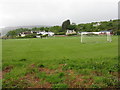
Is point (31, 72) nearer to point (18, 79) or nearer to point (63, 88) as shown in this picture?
point (18, 79)

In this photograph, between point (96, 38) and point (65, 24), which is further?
point (65, 24)

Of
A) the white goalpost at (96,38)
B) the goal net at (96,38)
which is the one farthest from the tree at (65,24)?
the goal net at (96,38)

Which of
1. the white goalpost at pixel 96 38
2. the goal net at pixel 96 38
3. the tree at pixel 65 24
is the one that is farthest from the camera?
the tree at pixel 65 24

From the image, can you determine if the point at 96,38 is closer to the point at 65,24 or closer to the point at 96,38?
the point at 96,38

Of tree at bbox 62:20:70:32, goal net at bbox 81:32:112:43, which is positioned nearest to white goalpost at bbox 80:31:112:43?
goal net at bbox 81:32:112:43

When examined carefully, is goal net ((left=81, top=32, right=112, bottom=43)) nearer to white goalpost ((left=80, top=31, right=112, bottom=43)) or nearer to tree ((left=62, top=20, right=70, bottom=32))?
white goalpost ((left=80, top=31, right=112, bottom=43))

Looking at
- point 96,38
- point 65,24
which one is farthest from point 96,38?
point 65,24

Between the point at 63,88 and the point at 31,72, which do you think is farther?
the point at 31,72

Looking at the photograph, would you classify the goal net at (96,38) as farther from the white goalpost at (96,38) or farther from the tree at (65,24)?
the tree at (65,24)

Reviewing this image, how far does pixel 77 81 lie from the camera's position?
4.93 m

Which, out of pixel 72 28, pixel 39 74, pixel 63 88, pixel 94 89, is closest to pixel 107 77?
pixel 94 89

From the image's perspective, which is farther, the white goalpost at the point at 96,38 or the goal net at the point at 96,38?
the white goalpost at the point at 96,38

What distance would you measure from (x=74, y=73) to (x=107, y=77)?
1271 millimetres

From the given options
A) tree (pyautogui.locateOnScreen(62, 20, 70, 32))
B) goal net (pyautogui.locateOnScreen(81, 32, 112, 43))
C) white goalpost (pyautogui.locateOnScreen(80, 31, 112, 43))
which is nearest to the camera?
goal net (pyautogui.locateOnScreen(81, 32, 112, 43))
